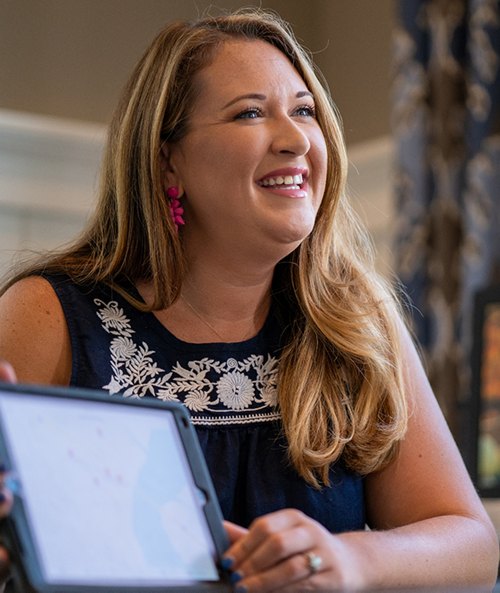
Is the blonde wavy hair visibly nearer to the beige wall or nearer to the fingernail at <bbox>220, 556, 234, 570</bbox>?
the fingernail at <bbox>220, 556, 234, 570</bbox>

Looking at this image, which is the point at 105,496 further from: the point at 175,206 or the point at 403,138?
the point at 403,138

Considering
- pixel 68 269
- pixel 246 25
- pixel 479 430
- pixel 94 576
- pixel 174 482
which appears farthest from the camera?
pixel 479 430

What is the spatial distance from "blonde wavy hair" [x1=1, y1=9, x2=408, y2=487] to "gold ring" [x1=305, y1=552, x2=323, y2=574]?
441mm

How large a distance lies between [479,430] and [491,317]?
253 millimetres

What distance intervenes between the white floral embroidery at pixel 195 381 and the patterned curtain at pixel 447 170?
3.99ft

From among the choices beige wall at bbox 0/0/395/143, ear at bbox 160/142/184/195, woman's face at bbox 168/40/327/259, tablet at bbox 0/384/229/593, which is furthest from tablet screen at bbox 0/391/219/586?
beige wall at bbox 0/0/395/143

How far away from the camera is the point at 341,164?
172 cm

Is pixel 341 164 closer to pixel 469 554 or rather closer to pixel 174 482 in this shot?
pixel 469 554

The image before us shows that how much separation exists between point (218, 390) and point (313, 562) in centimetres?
53

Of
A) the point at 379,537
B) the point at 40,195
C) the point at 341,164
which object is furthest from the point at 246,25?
the point at 40,195

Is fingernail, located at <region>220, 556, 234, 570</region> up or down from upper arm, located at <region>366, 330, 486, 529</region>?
up

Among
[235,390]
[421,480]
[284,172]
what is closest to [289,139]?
[284,172]

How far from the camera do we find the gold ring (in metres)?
1.10

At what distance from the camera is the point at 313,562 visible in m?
1.10
